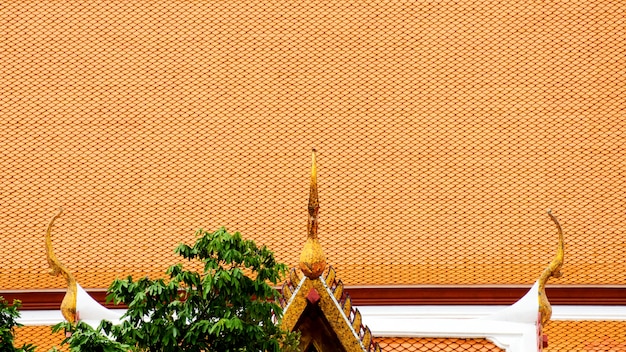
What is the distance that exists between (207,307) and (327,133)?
4829 mm

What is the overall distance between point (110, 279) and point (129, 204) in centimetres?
92

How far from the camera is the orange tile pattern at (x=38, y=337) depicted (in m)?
12.3

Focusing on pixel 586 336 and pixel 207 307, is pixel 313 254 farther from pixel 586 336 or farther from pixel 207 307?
pixel 586 336

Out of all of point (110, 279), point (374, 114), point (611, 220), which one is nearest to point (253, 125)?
point (374, 114)

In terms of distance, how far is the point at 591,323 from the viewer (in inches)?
491

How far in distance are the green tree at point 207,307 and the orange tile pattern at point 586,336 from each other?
321 centimetres

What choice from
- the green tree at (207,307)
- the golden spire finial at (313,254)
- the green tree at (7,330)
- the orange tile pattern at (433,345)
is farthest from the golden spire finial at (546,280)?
the green tree at (7,330)

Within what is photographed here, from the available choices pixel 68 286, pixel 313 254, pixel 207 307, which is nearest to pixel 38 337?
pixel 68 286

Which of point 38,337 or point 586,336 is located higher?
point 586,336

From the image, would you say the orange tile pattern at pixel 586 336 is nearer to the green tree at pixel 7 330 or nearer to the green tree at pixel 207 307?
the green tree at pixel 207 307

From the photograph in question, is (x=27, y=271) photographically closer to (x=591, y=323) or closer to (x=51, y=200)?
(x=51, y=200)

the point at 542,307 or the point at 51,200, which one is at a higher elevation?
the point at 51,200

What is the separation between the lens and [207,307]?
9.52m

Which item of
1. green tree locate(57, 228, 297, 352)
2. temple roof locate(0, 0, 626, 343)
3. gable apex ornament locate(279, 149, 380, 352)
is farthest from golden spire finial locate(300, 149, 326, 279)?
temple roof locate(0, 0, 626, 343)
